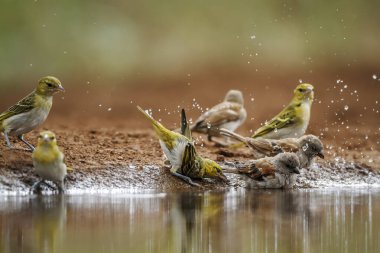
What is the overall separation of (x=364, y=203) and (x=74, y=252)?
443 cm

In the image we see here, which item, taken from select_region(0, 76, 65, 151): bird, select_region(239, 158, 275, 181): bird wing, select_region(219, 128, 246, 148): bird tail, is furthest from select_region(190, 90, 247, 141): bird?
select_region(0, 76, 65, 151): bird

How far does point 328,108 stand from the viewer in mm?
19203

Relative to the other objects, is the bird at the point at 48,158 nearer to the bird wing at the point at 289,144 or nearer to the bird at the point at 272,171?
the bird at the point at 272,171

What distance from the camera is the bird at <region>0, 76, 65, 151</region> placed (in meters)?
12.0

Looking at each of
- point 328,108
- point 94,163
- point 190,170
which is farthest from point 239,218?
point 328,108

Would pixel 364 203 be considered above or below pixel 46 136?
below

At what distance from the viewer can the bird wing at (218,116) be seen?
14.3 meters

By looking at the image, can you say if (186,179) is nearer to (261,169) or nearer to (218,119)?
(261,169)

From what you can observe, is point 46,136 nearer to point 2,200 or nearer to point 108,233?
point 2,200

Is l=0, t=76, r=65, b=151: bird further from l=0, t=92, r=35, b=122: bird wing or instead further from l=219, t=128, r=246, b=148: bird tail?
l=219, t=128, r=246, b=148: bird tail

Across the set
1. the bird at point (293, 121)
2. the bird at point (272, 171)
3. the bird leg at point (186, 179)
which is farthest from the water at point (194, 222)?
the bird at point (293, 121)

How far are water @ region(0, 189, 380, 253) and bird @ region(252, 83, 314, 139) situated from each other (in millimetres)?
1495

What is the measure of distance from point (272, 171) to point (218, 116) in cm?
243

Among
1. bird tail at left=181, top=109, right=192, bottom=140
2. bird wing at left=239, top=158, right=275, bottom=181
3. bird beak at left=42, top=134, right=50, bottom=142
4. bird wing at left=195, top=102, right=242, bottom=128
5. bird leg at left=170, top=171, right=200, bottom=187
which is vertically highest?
bird wing at left=195, top=102, right=242, bottom=128
